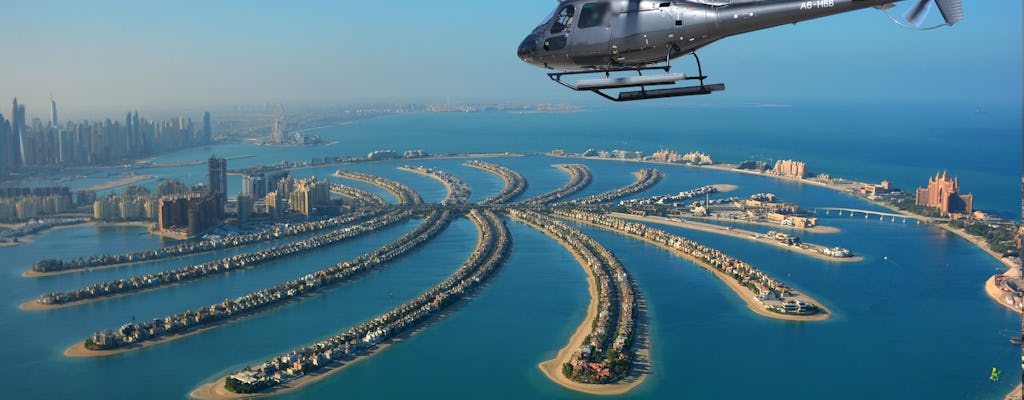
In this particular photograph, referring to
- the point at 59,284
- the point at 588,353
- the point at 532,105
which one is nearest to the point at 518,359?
the point at 588,353

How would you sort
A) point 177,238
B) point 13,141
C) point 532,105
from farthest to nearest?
point 532,105 → point 13,141 → point 177,238

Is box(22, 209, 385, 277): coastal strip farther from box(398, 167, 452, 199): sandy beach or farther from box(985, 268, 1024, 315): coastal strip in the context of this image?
box(985, 268, 1024, 315): coastal strip

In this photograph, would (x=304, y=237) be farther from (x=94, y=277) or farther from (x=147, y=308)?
(x=147, y=308)

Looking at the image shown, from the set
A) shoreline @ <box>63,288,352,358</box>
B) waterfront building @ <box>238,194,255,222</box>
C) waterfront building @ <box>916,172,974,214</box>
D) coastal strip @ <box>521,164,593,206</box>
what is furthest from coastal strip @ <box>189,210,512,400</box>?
waterfront building @ <box>916,172,974,214</box>

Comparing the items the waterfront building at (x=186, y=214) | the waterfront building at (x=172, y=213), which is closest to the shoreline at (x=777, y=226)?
the waterfront building at (x=186, y=214)

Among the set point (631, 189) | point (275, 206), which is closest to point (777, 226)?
point (631, 189)

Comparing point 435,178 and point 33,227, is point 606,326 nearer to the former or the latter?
point 33,227
